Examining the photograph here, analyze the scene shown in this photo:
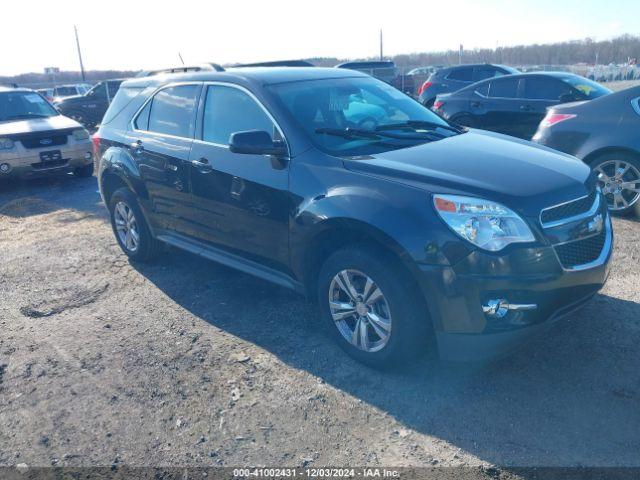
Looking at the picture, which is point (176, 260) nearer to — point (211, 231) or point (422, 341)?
point (211, 231)

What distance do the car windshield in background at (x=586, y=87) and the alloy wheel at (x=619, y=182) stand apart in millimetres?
3166

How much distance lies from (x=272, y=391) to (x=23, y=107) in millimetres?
10195

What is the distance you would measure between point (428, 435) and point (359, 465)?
1.48ft

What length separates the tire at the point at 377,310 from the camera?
3.56m

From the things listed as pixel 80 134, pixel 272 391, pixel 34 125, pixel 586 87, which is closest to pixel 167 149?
pixel 272 391

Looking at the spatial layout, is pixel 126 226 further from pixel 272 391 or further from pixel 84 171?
pixel 84 171

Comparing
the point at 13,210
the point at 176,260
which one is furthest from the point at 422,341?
the point at 13,210

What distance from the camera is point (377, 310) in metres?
3.78

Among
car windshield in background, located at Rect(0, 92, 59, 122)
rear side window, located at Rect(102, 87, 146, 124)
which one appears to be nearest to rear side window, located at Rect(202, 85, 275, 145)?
rear side window, located at Rect(102, 87, 146, 124)

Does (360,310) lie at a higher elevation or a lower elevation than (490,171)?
lower

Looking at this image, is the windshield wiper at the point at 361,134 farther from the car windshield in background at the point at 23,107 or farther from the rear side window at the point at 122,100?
the car windshield in background at the point at 23,107

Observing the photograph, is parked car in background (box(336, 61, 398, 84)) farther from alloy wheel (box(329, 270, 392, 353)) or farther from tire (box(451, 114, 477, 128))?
alloy wheel (box(329, 270, 392, 353))

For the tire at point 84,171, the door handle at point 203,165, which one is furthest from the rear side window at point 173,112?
the tire at point 84,171

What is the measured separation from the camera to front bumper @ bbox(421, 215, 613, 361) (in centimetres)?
328
